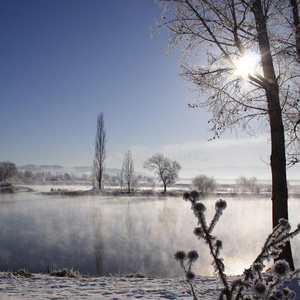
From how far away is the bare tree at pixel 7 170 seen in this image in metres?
64.1

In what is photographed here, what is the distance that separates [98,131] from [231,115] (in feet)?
116

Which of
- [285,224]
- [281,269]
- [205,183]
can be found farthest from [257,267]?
[205,183]

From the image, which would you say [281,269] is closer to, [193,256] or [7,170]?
[193,256]

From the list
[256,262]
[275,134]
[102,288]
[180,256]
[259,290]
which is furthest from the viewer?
[275,134]

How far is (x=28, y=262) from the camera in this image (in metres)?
7.09

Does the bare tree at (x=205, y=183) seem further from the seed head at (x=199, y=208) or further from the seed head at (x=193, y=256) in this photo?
the seed head at (x=199, y=208)

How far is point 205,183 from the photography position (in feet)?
160

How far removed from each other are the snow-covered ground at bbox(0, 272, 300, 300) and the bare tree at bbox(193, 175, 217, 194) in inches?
1777

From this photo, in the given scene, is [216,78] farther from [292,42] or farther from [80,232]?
[80,232]

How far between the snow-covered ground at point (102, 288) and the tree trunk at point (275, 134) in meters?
1.25

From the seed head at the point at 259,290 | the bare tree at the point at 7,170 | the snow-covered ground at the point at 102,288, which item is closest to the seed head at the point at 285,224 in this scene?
the seed head at the point at 259,290

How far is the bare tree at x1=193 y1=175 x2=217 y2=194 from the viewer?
48625mm

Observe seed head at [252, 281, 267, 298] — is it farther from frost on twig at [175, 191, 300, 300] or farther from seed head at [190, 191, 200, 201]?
seed head at [190, 191, 200, 201]

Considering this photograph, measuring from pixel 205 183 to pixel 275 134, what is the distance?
45.3 m
